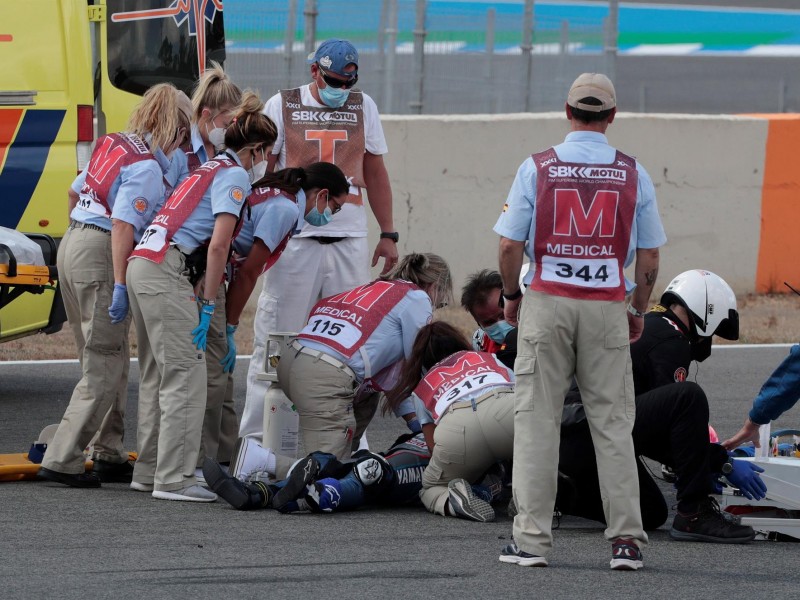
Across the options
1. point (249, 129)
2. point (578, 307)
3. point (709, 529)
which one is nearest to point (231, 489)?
point (249, 129)

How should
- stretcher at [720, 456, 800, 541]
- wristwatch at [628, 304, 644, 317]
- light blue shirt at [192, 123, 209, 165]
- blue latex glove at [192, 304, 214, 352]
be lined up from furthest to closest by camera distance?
light blue shirt at [192, 123, 209, 165] → blue latex glove at [192, 304, 214, 352] → stretcher at [720, 456, 800, 541] → wristwatch at [628, 304, 644, 317]

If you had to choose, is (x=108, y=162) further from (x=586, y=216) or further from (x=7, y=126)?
(x=586, y=216)

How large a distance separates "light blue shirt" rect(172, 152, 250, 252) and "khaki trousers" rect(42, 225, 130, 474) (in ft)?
1.86

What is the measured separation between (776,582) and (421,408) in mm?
1757

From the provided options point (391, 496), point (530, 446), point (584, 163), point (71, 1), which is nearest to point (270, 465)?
point (391, 496)

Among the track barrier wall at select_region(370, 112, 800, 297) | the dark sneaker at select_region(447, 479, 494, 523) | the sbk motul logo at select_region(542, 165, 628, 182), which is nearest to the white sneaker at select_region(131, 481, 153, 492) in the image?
the dark sneaker at select_region(447, 479, 494, 523)

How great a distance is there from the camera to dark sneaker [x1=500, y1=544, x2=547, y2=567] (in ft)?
16.7

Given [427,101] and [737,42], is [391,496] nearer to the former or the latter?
[427,101]

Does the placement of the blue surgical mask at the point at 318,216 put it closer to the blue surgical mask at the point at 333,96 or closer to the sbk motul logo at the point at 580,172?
the blue surgical mask at the point at 333,96

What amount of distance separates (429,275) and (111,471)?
5.64 ft

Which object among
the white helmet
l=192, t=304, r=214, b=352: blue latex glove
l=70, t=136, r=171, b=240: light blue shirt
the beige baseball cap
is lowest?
l=192, t=304, r=214, b=352: blue latex glove

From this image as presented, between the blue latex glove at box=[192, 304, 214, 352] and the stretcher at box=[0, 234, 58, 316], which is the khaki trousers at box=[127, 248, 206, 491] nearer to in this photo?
the blue latex glove at box=[192, 304, 214, 352]

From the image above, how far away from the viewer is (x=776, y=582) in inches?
197

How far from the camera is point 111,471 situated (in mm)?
6699
